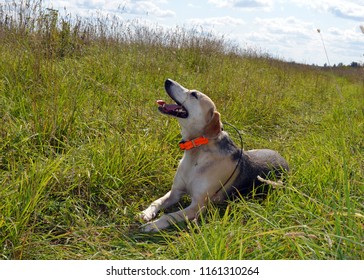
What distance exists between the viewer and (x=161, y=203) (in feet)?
13.4

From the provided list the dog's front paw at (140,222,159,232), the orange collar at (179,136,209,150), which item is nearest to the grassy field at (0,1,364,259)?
the dog's front paw at (140,222,159,232)

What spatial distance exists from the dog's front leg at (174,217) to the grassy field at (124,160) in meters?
0.08

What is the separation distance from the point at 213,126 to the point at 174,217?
99 cm

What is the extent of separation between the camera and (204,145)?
416cm

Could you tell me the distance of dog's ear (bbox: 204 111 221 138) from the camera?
4.09 meters

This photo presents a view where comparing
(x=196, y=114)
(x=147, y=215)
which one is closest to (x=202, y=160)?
(x=196, y=114)

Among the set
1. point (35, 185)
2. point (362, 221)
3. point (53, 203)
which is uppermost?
point (362, 221)

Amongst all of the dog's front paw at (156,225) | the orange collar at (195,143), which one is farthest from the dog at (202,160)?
the dog's front paw at (156,225)

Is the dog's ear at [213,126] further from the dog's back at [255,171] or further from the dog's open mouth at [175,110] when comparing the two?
the dog's back at [255,171]

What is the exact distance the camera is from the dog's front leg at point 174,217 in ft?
11.9

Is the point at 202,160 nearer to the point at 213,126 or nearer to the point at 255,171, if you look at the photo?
the point at 213,126

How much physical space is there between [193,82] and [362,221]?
5.43 m
